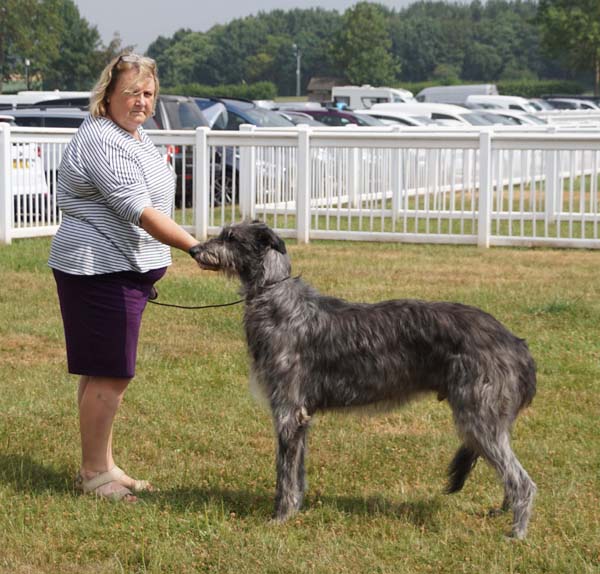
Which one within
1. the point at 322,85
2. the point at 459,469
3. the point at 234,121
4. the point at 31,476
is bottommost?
the point at 31,476

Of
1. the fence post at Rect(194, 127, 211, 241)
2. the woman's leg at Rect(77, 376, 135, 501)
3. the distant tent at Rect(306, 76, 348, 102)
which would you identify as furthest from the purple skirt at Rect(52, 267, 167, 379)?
the distant tent at Rect(306, 76, 348, 102)

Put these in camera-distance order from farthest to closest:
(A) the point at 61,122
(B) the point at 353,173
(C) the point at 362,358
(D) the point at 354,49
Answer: (D) the point at 354,49 → (A) the point at 61,122 → (B) the point at 353,173 → (C) the point at 362,358

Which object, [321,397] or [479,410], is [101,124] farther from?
[479,410]

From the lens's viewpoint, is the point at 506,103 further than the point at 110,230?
Yes

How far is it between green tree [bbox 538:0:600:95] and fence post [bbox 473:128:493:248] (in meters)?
75.7

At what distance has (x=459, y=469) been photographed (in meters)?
5.41

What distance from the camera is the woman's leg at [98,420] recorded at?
18.2 feet

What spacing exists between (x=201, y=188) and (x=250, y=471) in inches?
364

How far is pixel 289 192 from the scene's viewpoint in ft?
50.1

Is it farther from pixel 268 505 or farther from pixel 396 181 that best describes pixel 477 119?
pixel 268 505

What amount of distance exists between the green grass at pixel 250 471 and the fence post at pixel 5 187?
4278 millimetres

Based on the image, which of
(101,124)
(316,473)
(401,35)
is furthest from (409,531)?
(401,35)

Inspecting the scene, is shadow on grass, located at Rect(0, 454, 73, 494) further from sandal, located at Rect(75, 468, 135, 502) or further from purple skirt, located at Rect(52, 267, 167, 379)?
purple skirt, located at Rect(52, 267, 167, 379)

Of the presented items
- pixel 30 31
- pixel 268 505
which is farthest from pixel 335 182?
pixel 30 31
